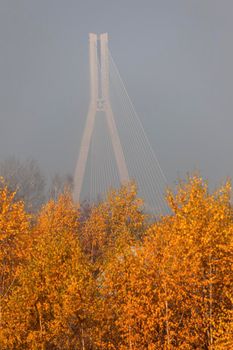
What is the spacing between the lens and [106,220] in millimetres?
37250

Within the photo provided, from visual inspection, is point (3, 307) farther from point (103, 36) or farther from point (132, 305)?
point (103, 36)

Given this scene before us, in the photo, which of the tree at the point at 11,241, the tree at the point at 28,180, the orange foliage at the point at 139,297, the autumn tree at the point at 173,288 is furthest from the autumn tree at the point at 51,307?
the tree at the point at 28,180

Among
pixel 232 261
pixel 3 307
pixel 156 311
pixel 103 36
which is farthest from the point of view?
pixel 103 36

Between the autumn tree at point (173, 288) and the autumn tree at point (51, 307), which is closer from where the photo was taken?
the autumn tree at point (173, 288)

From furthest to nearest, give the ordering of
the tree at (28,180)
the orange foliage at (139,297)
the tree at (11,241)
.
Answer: the tree at (28,180) < the tree at (11,241) < the orange foliage at (139,297)

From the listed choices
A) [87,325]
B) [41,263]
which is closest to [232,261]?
[87,325]

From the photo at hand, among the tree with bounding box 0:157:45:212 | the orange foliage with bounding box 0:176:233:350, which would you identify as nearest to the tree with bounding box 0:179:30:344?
the orange foliage with bounding box 0:176:233:350

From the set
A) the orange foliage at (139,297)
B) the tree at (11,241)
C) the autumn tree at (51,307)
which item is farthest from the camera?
the tree at (11,241)

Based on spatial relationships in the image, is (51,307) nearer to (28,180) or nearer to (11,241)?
(11,241)

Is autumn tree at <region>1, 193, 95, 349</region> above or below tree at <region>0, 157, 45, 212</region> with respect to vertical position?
below

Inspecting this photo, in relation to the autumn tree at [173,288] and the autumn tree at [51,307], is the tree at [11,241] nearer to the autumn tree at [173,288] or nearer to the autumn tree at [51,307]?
the autumn tree at [51,307]

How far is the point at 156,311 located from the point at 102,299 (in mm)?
2646

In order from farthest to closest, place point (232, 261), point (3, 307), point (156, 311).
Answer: point (3, 307) → point (232, 261) → point (156, 311)

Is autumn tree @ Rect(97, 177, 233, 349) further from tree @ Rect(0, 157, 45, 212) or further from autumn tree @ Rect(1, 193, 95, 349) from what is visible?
tree @ Rect(0, 157, 45, 212)
